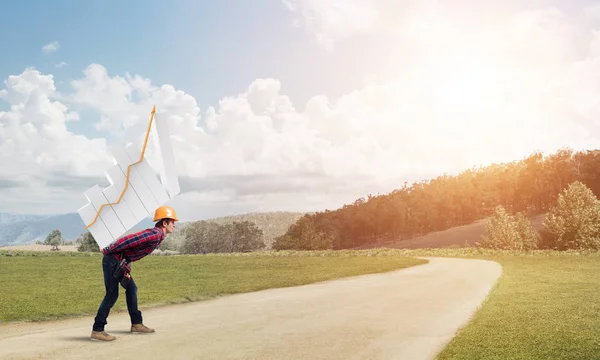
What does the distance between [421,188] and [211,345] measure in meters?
100

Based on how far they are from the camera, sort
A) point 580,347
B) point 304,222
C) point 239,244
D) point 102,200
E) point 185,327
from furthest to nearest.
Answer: point 239,244, point 304,222, point 185,327, point 580,347, point 102,200

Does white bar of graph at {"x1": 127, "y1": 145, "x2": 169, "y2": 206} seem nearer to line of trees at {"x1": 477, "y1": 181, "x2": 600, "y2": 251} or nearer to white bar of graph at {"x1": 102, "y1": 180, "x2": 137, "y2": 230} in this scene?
white bar of graph at {"x1": 102, "y1": 180, "x2": 137, "y2": 230}

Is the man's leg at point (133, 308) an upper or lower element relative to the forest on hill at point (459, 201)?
lower

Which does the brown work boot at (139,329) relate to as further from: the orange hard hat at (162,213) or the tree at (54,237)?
the tree at (54,237)

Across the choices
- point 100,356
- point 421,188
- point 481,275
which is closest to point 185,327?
point 100,356

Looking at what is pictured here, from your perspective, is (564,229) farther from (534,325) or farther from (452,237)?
(534,325)

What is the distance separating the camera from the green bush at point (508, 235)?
56.1 meters

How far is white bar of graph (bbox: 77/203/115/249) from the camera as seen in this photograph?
9.24m

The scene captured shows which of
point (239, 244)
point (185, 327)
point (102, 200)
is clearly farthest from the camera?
point (239, 244)

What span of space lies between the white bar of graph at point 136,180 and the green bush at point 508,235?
175 ft

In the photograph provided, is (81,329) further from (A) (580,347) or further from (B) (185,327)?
(A) (580,347)

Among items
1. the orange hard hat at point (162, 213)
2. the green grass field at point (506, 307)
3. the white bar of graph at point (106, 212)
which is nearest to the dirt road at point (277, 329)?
the green grass field at point (506, 307)

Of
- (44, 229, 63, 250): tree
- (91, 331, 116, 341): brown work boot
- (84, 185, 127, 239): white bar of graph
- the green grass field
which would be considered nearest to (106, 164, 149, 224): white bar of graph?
(84, 185, 127, 239): white bar of graph

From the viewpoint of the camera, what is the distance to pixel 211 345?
9.71m
